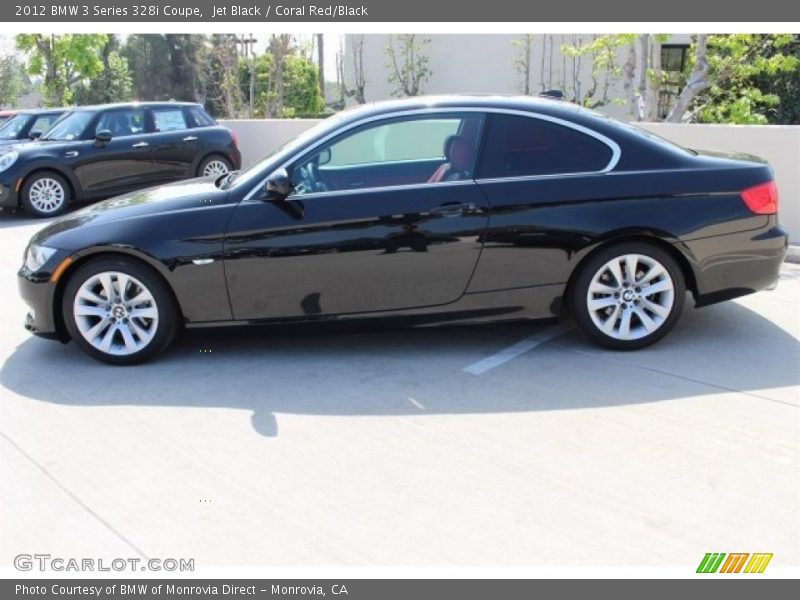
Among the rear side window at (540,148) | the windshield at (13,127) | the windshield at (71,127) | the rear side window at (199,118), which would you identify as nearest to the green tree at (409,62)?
the rear side window at (199,118)

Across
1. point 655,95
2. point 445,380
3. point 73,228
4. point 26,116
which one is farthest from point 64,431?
point 26,116

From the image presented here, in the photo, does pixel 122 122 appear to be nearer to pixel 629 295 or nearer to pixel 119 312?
pixel 119 312

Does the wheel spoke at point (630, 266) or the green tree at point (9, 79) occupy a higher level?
the green tree at point (9, 79)

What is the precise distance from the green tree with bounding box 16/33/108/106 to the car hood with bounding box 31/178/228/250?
2097cm

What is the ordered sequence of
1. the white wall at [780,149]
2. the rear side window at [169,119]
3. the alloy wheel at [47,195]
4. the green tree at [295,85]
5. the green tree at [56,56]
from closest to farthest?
the white wall at [780,149] → the alloy wheel at [47,195] → the rear side window at [169,119] → the green tree at [56,56] → the green tree at [295,85]

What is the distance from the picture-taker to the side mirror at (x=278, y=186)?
4.66m

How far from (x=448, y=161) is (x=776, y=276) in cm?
221

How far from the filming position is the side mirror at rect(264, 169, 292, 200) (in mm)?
4656

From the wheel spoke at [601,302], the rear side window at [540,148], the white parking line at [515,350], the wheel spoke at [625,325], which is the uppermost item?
the rear side window at [540,148]

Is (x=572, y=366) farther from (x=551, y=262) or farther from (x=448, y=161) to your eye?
(x=448, y=161)

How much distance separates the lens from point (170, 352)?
5.16m

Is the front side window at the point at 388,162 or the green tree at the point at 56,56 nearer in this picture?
the front side window at the point at 388,162

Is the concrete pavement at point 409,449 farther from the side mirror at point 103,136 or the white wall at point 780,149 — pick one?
the side mirror at point 103,136

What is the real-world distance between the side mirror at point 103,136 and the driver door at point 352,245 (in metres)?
7.66
